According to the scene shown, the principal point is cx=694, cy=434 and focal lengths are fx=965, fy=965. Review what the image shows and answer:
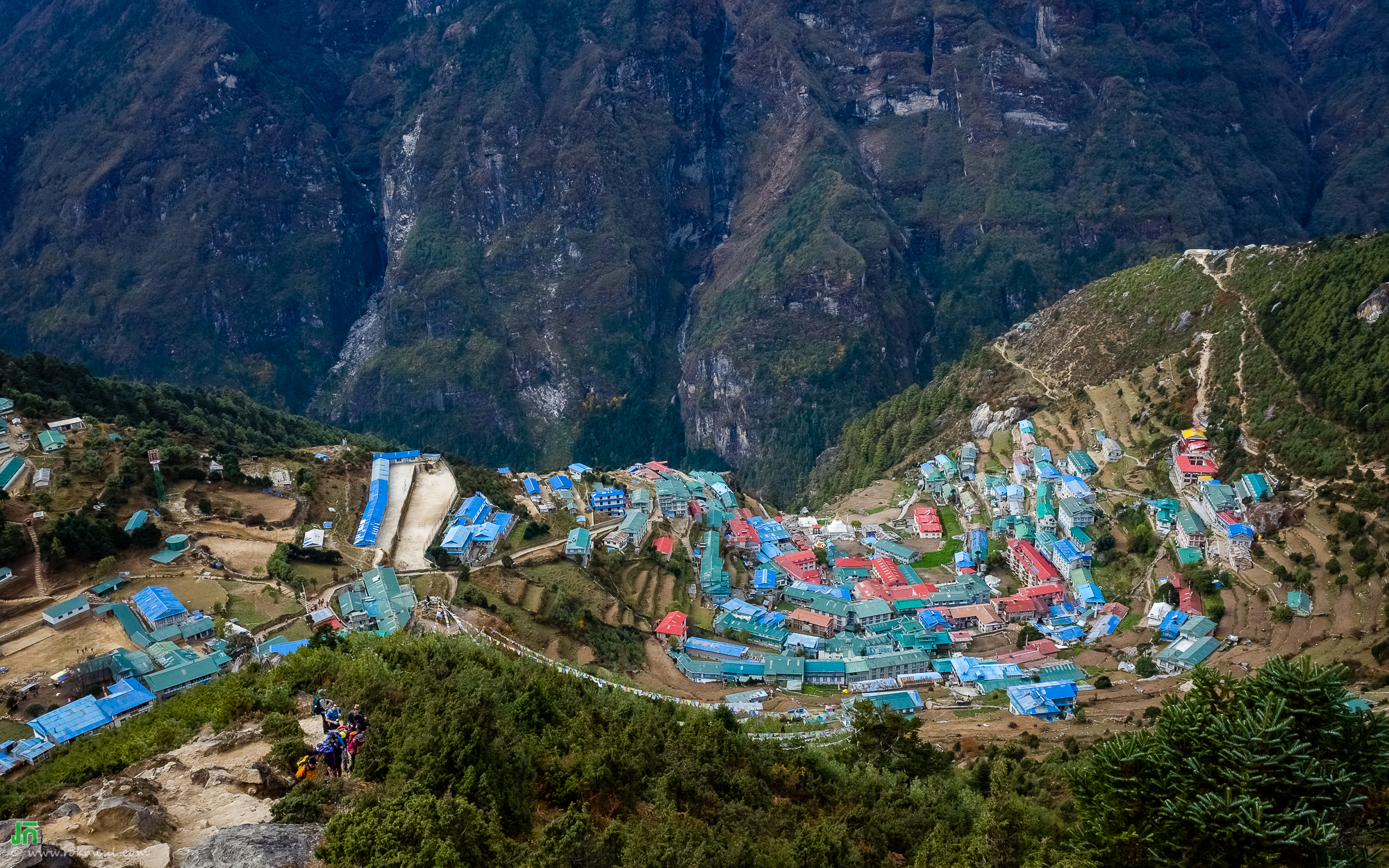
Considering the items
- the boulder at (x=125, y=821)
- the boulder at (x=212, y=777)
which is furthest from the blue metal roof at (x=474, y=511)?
the boulder at (x=125, y=821)

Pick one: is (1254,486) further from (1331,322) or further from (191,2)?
(191,2)

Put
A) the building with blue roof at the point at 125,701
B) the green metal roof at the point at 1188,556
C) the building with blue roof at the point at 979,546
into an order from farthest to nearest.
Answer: the building with blue roof at the point at 979,546 < the green metal roof at the point at 1188,556 < the building with blue roof at the point at 125,701

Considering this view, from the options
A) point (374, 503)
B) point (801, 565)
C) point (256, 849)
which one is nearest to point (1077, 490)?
point (801, 565)

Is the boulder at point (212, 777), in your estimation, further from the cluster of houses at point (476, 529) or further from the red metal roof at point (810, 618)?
the red metal roof at point (810, 618)

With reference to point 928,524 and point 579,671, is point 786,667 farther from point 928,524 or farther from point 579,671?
point 928,524

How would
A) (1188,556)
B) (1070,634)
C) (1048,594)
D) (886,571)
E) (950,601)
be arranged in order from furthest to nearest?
(886,571)
(950,601)
(1048,594)
(1188,556)
(1070,634)

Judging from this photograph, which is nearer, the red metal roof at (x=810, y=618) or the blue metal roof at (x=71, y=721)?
the blue metal roof at (x=71, y=721)
